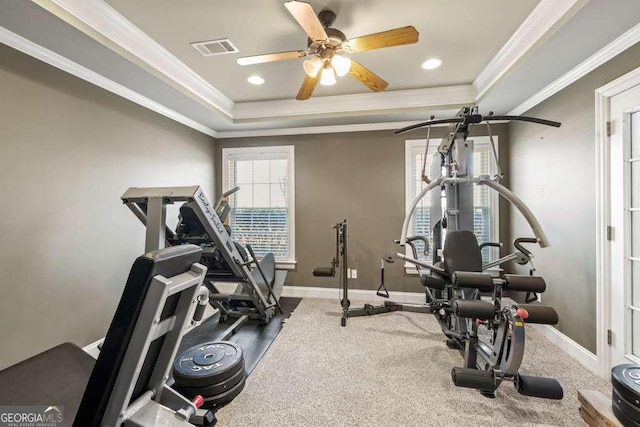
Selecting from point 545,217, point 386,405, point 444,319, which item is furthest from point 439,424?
point 545,217

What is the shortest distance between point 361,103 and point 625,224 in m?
2.71

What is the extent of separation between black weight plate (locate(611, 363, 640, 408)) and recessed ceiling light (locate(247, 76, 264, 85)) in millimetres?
3636

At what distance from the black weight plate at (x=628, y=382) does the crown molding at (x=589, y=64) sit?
214 centimetres

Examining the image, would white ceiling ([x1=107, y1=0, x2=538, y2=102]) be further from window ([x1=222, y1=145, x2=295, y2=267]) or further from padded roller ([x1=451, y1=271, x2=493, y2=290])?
padded roller ([x1=451, y1=271, x2=493, y2=290])

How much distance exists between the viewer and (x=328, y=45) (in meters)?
1.89

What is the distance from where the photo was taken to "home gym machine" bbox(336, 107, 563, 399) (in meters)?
1.67

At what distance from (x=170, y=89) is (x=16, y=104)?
3.75 ft

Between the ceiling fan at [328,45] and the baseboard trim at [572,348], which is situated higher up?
the ceiling fan at [328,45]

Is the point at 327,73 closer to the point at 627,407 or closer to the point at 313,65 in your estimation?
the point at 313,65

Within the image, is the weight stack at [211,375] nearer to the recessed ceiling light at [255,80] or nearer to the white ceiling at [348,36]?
the white ceiling at [348,36]

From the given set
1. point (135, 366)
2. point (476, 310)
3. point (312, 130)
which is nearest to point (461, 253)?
point (476, 310)

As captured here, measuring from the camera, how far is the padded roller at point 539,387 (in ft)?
5.11

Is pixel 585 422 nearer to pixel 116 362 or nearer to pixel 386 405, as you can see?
pixel 386 405

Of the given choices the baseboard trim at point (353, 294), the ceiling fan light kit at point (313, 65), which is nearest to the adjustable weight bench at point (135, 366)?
the ceiling fan light kit at point (313, 65)
